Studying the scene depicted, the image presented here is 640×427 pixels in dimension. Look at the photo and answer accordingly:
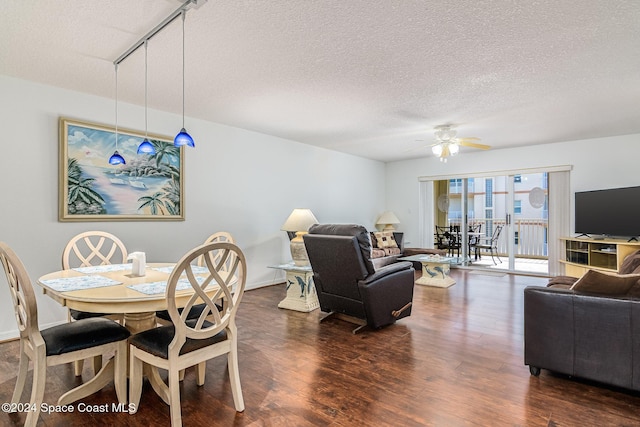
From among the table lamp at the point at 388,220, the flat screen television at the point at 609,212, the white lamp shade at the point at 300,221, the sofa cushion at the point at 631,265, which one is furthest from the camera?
the table lamp at the point at 388,220

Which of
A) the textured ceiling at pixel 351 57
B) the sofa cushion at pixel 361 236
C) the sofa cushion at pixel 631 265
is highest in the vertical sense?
the textured ceiling at pixel 351 57

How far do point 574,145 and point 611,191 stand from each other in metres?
1.10

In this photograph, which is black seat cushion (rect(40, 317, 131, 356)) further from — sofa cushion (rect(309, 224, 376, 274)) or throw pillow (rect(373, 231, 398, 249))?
throw pillow (rect(373, 231, 398, 249))

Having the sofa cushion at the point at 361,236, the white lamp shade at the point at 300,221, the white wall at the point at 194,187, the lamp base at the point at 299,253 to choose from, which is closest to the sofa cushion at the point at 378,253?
the white wall at the point at 194,187

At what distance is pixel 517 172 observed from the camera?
6641 millimetres

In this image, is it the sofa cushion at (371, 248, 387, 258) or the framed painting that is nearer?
the framed painting

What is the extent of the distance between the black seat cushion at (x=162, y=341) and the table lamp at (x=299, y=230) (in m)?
2.36

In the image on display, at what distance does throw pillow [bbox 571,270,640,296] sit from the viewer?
2.19 meters

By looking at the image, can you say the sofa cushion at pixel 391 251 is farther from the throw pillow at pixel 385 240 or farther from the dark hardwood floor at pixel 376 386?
the dark hardwood floor at pixel 376 386

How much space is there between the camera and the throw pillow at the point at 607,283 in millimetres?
2193

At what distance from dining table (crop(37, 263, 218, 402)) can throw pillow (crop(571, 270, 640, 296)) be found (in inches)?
94.3

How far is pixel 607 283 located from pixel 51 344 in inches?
131

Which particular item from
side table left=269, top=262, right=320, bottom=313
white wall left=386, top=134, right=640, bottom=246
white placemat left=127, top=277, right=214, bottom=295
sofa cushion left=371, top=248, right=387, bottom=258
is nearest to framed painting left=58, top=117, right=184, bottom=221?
side table left=269, top=262, right=320, bottom=313

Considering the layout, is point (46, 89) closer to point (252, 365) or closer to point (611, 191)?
point (252, 365)
